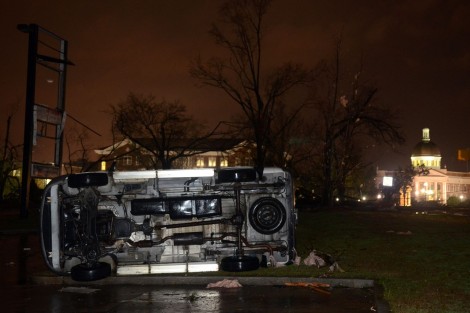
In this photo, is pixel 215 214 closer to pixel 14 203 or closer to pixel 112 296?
pixel 112 296

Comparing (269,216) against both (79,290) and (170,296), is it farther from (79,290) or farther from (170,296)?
(79,290)

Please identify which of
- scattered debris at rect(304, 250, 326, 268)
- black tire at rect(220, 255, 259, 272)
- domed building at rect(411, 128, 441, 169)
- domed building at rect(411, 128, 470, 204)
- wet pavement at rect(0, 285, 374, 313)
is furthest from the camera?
domed building at rect(411, 128, 441, 169)

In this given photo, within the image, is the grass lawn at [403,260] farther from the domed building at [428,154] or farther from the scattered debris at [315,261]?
the domed building at [428,154]

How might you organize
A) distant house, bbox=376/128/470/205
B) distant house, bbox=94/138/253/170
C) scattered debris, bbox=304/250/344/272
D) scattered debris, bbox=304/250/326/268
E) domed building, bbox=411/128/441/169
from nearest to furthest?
scattered debris, bbox=304/250/344/272 < scattered debris, bbox=304/250/326/268 < distant house, bbox=94/138/253/170 < distant house, bbox=376/128/470/205 < domed building, bbox=411/128/441/169

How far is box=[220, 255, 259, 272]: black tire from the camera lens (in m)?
8.66

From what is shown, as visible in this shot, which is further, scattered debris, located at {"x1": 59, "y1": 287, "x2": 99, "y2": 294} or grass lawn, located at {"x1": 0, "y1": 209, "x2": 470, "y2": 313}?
scattered debris, located at {"x1": 59, "y1": 287, "x2": 99, "y2": 294}

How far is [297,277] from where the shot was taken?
873cm

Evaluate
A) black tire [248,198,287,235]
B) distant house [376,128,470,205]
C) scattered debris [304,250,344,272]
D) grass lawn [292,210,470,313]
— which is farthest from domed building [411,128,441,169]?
black tire [248,198,287,235]

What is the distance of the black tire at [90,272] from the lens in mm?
8391

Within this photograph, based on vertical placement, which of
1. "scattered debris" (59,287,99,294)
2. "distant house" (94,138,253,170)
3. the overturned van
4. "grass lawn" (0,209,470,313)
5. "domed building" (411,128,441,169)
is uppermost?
"domed building" (411,128,441,169)

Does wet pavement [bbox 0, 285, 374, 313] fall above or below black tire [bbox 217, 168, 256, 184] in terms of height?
below

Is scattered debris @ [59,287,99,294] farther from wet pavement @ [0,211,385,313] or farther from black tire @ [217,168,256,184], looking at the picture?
black tire @ [217,168,256,184]

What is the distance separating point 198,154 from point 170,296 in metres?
47.3

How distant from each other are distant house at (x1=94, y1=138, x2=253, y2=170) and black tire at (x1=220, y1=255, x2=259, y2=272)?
25.5m
